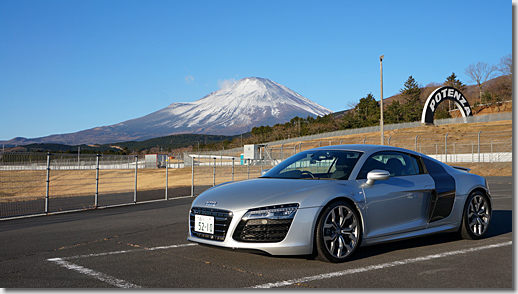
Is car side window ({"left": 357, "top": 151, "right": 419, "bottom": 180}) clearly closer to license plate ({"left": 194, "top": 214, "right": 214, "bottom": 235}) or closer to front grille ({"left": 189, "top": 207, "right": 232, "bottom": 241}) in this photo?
front grille ({"left": 189, "top": 207, "right": 232, "bottom": 241})

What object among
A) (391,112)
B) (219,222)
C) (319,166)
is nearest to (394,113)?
(391,112)

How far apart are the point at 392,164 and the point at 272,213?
2.10 metres

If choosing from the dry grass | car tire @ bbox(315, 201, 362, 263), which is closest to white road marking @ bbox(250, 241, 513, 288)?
car tire @ bbox(315, 201, 362, 263)

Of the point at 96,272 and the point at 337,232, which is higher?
the point at 337,232

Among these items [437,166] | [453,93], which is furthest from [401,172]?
[453,93]

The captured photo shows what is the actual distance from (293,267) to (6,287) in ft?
9.22

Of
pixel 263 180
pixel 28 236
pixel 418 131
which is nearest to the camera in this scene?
pixel 263 180

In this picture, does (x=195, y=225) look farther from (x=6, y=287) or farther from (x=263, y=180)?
(x=6, y=287)

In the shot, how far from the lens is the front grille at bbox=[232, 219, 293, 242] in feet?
15.0

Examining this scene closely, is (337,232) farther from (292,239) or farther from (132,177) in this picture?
(132,177)

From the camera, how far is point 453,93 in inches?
2768

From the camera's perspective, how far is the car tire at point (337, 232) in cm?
471

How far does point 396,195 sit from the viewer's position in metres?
5.42

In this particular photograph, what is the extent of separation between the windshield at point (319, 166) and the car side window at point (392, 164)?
0.17 meters
